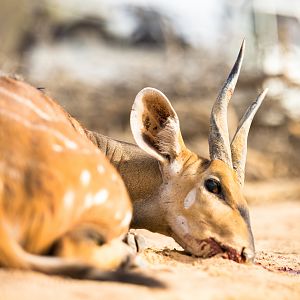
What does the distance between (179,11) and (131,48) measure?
2470 millimetres

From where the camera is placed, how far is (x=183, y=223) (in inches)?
215

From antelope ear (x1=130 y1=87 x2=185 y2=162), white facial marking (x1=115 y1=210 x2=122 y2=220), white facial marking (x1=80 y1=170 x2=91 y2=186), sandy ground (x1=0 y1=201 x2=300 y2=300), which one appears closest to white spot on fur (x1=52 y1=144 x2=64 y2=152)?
white facial marking (x1=80 y1=170 x2=91 y2=186)

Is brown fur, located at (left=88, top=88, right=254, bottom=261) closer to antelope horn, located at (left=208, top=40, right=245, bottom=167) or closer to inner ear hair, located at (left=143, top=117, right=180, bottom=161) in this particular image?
inner ear hair, located at (left=143, top=117, right=180, bottom=161)

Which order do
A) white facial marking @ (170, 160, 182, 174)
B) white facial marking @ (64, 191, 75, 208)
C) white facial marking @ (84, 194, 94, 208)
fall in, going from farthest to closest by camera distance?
white facial marking @ (170, 160, 182, 174) < white facial marking @ (84, 194, 94, 208) < white facial marking @ (64, 191, 75, 208)

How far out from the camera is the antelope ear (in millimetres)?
5801

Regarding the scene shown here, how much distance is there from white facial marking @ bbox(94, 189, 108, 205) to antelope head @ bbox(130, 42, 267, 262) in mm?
1197

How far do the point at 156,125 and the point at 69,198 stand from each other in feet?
6.88

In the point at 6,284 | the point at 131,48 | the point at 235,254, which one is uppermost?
the point at 6,284

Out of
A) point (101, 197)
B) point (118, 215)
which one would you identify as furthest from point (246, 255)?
point (101, 197)

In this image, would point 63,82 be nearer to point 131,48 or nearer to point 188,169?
point 131,48

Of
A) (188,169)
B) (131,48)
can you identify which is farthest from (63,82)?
(188,169)

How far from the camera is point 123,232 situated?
468 cm

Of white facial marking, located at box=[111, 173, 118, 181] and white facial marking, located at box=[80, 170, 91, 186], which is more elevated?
white facial marking, located at box=[80, 170, 91, 186]

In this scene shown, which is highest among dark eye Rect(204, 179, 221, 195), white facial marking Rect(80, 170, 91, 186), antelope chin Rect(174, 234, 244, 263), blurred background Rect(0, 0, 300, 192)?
white facial marking Rect(80, 170, 91, 186)
